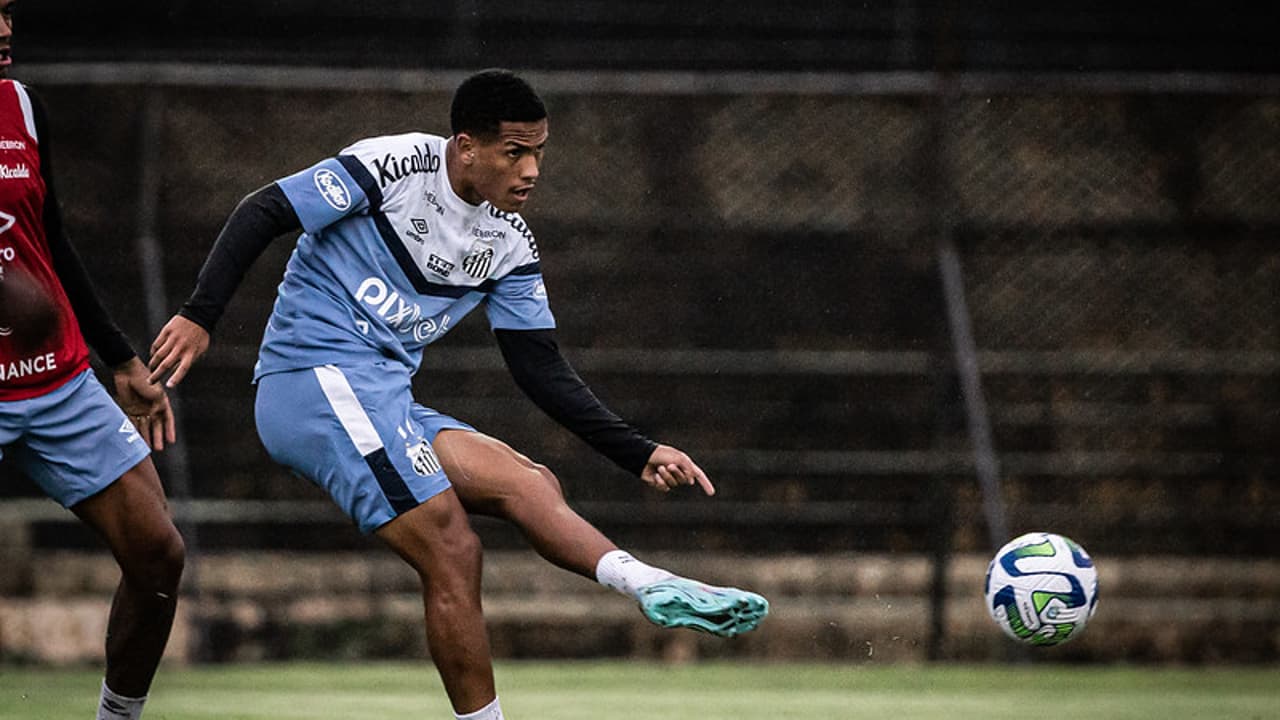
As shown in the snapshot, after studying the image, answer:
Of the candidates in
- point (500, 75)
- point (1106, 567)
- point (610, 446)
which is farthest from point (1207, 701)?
point (500, 75)

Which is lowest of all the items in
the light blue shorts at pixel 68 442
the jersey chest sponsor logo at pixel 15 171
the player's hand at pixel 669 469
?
the light blue shorts at pixel 68 442

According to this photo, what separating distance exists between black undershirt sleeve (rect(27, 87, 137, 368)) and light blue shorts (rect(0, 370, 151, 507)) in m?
0.17

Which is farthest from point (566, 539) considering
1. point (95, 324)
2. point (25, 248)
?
point (25, 248)

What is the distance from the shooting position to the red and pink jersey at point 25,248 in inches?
204

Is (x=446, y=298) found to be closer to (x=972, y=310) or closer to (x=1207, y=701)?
(x=1207, y=701)

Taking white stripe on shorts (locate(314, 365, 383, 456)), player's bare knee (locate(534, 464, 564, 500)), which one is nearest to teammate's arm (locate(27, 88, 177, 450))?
white stripe on shorts (locate(314, 365, 383, 456))

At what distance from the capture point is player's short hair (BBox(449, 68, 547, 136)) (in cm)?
538

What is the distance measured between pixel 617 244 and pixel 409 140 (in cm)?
638

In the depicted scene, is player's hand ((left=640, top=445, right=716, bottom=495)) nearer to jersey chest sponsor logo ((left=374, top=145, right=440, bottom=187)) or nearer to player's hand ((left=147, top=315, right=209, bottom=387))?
jersey chest sponsor logo ((left=374, top=145, right=440, bottom=187))

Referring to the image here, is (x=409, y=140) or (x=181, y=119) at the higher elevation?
(x=181, y=119)

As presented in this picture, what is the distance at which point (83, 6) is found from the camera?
1255cm

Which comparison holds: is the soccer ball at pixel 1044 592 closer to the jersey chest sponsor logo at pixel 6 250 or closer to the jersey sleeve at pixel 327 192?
the jersey sleeve at pixel 327 192

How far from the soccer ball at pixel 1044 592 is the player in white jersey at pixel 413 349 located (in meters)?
1.52

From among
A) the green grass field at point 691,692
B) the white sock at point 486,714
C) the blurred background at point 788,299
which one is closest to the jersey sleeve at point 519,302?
the white sock at point 486,714
